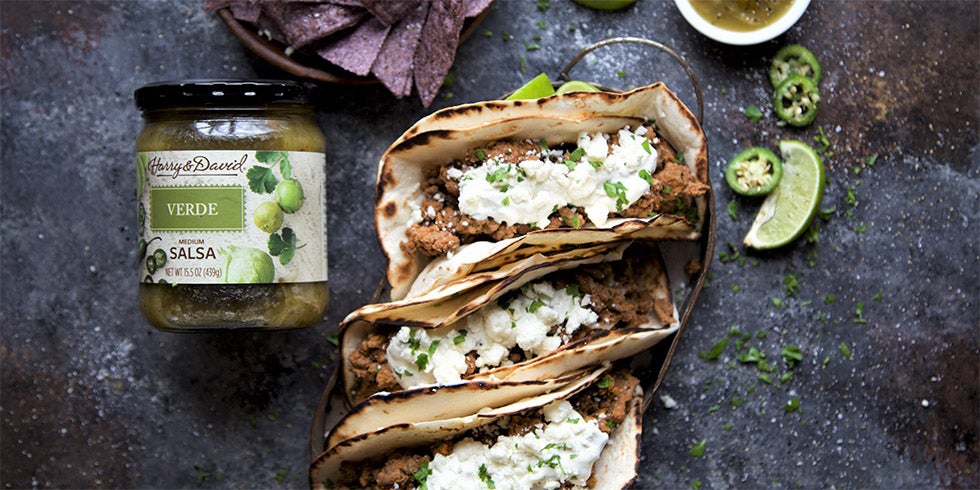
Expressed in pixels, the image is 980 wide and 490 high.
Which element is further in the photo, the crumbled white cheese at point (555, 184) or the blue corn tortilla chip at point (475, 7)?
the blue corn tortilla chip at point (475, 7)

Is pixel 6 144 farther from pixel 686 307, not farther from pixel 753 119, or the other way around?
pixel 753 119

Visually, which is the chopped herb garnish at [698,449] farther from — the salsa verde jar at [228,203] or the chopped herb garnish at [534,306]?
the salsa verde jar at [228,203]

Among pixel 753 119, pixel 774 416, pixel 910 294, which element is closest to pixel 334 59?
pixel 753 119

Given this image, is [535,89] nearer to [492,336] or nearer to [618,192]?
[618,192]

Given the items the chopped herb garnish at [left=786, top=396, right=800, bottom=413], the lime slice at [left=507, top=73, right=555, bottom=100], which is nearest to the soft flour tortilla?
the chopped herb garnish at [left=786, top=396, right=800, bottom=413]

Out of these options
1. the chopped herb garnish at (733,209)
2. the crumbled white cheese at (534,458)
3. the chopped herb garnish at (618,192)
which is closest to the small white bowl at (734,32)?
the chopped herb garnish at (733,209)

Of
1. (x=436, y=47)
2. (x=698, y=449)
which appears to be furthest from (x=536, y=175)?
(x=698, y=449)
